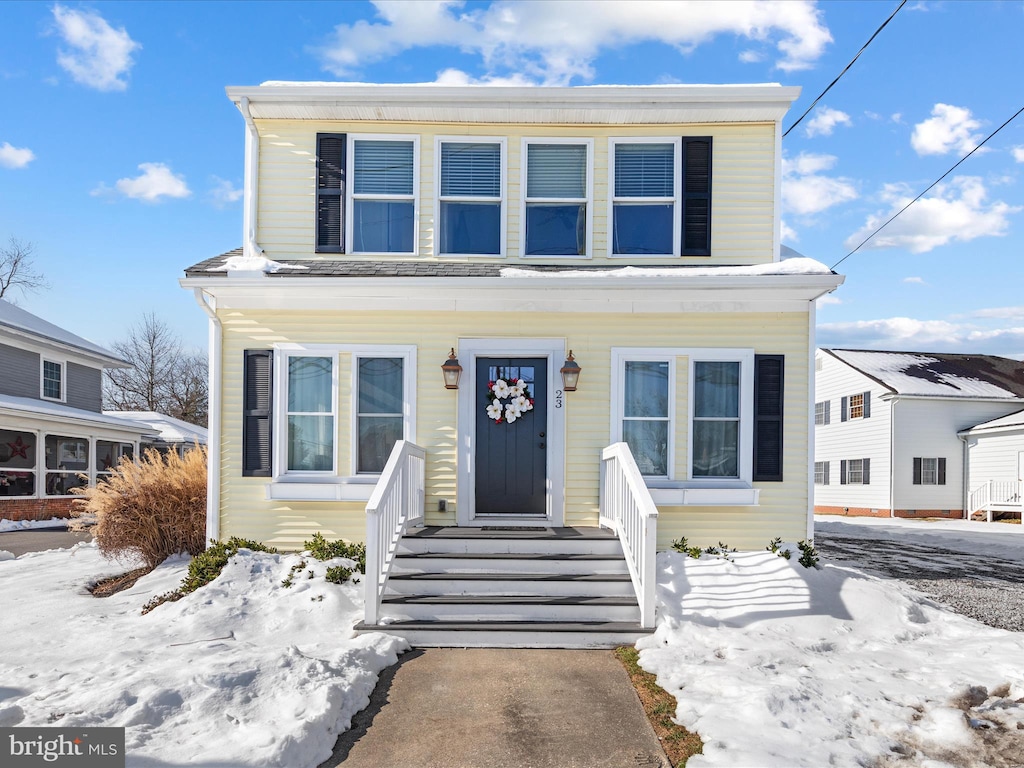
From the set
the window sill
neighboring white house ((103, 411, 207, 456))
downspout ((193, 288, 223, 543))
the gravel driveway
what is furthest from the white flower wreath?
neighboring white house ((103, 411, 207, 456))

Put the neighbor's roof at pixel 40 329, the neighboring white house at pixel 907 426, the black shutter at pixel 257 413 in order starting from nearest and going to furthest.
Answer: the black shutter at pixel 257 413, the neighbor's roof at pixel 40 329, the neighboring white house at pixel 907 426

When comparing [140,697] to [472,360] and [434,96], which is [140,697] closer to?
[472,360]

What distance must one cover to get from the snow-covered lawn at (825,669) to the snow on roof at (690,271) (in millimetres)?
3058

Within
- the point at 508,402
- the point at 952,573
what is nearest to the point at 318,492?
the point at 508,402

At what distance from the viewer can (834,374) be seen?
78.0ft

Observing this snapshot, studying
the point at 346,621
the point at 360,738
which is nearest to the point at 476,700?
the point at 360,738

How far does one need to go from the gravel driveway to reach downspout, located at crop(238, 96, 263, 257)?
8653 mm

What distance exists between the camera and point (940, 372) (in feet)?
73.8

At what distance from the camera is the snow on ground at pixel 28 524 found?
16077 mm

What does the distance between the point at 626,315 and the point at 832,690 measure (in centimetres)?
439

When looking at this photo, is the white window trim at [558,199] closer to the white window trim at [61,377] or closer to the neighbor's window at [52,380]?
the white window trim at [61,377]

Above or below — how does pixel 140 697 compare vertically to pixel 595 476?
below

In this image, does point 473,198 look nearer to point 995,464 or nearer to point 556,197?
point 556,197

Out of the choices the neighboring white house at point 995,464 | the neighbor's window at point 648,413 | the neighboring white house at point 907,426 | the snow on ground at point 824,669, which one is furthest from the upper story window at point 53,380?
the neighboring white house at point 995,464
